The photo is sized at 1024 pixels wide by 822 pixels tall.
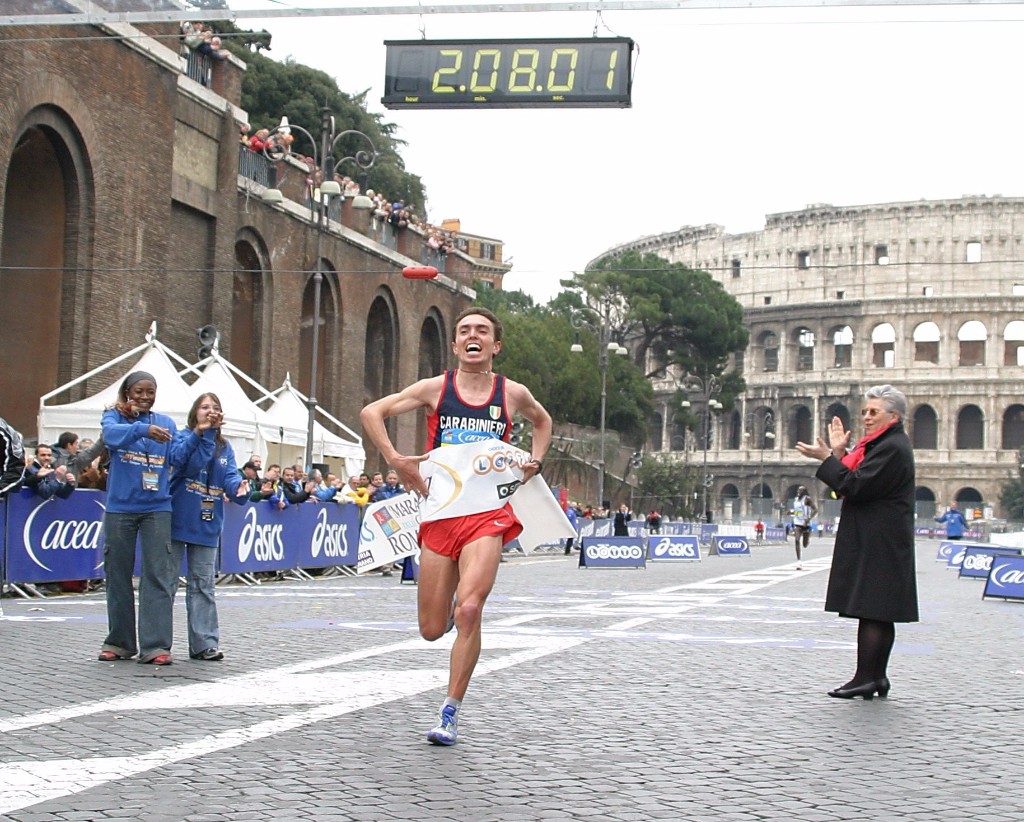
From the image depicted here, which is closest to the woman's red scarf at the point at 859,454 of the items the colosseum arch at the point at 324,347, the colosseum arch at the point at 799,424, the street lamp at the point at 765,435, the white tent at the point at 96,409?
the white tent at the point at 96,409

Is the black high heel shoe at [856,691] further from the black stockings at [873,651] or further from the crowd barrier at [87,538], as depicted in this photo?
the crowd barrier at [87,538]

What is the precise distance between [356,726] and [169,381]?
17.5 metres

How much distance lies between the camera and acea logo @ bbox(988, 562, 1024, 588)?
20250 mm

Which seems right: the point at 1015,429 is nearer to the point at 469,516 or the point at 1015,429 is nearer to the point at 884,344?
the point at 884,344

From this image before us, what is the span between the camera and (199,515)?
910 cm

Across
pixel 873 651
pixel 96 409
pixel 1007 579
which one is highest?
pixel 96 409

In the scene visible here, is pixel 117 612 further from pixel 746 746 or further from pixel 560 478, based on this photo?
pixel 560 478

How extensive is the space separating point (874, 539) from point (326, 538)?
13989mm

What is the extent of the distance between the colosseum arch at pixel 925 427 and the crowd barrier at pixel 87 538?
84586 mm

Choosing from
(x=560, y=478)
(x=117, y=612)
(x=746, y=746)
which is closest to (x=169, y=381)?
(x=117, y=612)

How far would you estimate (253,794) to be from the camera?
16.5ft

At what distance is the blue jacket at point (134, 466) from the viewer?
8.79 meters

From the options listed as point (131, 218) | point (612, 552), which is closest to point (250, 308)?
point (131, 218)

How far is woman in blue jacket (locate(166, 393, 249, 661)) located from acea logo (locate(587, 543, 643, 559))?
63.4 ft
